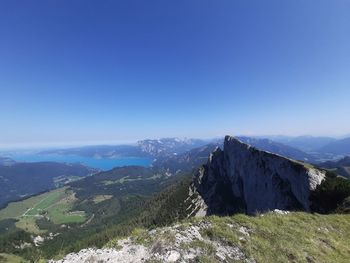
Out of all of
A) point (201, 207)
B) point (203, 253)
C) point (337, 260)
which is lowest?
point (201, 207)

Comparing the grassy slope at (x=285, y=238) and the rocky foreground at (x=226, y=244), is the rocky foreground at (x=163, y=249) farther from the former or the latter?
the grassy slope at (x=285, y=238)

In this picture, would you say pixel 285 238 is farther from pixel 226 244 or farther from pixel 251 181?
pixel 251 181

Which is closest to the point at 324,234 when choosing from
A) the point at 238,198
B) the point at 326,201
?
the point at 326,201

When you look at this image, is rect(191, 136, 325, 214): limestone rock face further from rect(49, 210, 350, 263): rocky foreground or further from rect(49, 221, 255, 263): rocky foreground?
rect(49, 221, 255, 263): rocky foreground

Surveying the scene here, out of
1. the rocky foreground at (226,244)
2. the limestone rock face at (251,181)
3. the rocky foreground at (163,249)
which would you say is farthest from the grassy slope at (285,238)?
the limestone rock face at (251,181)

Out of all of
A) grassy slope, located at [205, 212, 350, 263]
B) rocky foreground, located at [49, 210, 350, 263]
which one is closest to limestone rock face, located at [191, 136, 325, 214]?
grassy slope, located at [205, 212, 350, 263]

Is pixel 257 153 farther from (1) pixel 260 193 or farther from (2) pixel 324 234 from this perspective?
(2) pixel 324 234

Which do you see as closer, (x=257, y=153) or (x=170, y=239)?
(x=170, y=239)
